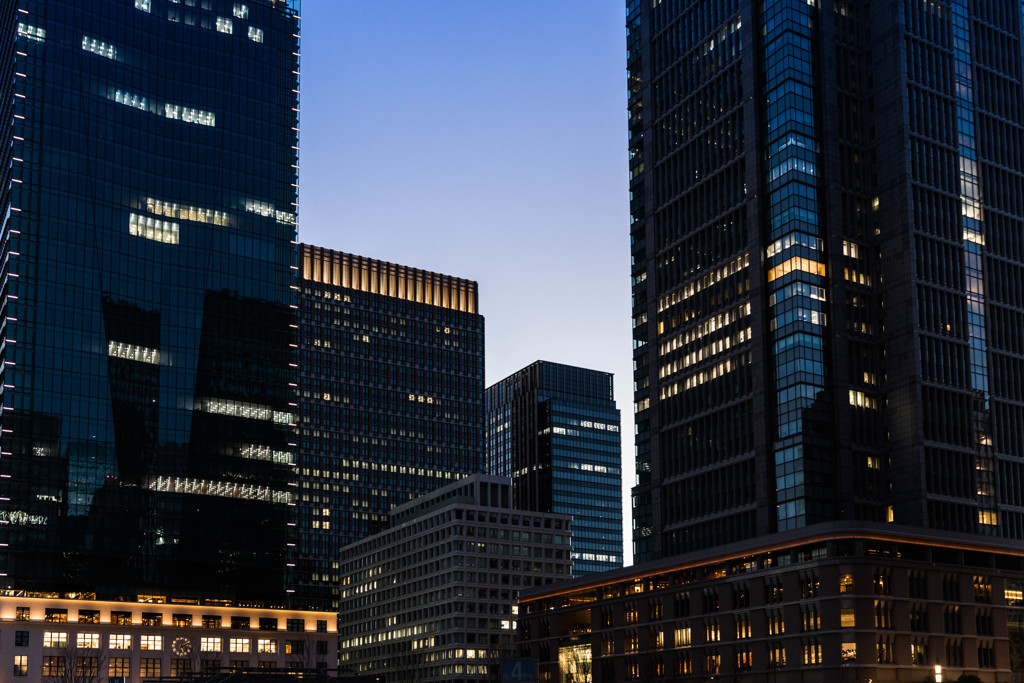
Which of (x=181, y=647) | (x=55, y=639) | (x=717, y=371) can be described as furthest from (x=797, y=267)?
(x=55, y=639)

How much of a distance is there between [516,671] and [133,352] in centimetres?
13736

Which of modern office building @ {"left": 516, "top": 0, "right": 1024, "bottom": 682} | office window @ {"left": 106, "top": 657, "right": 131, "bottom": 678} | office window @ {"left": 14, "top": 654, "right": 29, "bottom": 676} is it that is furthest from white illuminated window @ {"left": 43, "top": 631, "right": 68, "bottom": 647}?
modern office building @ {"left": 516, "top": 0, "right": 1024, "bottom": 682}

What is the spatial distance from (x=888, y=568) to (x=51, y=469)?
11732 centimetres

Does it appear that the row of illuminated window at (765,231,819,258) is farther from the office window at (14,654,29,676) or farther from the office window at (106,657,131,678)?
the office window at (14,654,29,676)

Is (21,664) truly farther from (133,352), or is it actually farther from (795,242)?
(795,242)

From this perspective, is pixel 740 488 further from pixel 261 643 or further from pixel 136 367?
pixel 136 367

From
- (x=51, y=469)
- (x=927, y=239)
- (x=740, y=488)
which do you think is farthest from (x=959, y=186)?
(x=51, y=469)

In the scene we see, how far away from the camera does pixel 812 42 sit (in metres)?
190

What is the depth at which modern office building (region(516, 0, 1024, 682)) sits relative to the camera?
171125mm

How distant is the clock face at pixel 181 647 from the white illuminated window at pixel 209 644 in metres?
2.19

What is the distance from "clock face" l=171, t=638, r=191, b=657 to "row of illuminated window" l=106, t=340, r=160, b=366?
42503mm

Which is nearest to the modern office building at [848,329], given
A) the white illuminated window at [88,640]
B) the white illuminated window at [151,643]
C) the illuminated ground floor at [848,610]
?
the illuminated ground floor at [848,610]

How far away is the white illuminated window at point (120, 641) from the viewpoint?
181 m

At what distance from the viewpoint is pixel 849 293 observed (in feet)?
604
